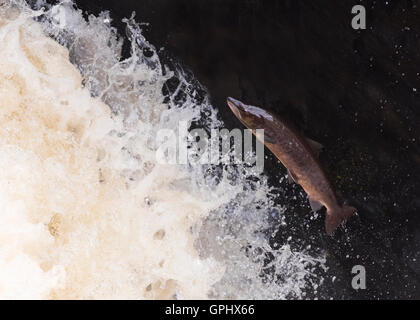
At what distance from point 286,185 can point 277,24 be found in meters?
0.73

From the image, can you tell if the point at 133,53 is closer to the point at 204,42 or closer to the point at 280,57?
the point at 204,42

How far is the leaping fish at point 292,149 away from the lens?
232 centimetres

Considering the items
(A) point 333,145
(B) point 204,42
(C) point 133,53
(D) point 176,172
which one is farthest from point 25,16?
(A) point 333,145

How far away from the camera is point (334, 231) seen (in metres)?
2.59

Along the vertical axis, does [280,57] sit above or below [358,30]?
below

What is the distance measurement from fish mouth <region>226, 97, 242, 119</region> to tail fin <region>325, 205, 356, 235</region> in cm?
58

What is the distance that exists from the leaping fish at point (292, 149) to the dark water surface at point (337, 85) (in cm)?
19
